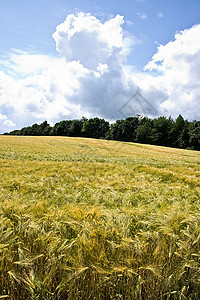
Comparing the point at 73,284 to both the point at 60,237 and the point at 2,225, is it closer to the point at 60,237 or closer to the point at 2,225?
the point at 60,237

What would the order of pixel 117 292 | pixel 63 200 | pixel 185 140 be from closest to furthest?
1. pixel 117 292
2. pixel 63 200
3. pixel 185 140

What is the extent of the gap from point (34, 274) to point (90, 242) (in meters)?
0.66

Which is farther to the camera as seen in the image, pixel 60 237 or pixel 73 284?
pixel 60 237

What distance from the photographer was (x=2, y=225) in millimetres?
2180

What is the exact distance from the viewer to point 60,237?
84.4 inches

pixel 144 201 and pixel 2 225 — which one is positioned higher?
pixel 2 225

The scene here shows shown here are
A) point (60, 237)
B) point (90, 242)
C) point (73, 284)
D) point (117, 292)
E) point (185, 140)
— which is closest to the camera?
point (73, 284)

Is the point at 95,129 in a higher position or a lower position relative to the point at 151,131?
higher

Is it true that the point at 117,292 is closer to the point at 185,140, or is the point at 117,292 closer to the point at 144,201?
the point at 144,201

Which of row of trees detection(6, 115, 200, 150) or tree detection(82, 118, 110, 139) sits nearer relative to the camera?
row of trees detection(6, 115, 200, 150)

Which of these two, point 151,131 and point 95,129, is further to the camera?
point 95,129

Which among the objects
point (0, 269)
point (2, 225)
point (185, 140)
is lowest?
point (0, 269)


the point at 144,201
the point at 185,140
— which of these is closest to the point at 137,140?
the point at 185,140

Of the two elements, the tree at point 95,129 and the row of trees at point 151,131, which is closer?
the row of trees at point 151,131
